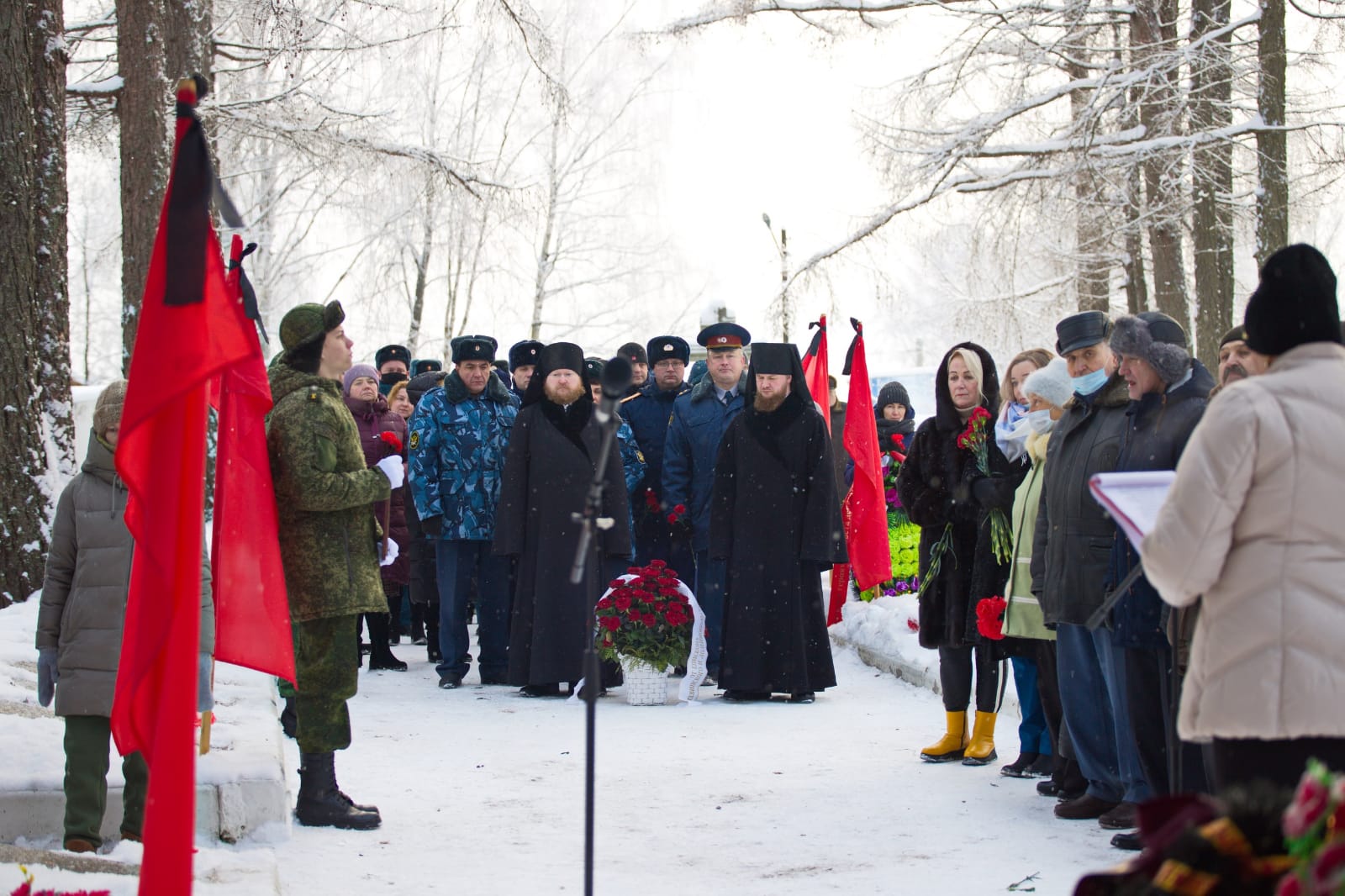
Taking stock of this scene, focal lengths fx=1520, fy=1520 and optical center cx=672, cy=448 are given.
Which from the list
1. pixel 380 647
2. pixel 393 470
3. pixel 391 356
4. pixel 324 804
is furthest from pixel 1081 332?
pixel 391 356

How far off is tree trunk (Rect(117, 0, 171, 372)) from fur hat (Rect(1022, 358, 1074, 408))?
9.16m

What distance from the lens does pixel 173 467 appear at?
4.07m

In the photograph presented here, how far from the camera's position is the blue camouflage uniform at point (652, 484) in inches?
452

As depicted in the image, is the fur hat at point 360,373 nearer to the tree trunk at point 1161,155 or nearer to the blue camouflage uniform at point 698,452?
the blue camouflage uniform at point 698,452

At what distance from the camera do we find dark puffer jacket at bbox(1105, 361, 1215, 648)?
228 inches

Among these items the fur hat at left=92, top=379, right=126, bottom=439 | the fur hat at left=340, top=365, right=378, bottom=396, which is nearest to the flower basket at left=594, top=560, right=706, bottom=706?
the fur hat at left=340, top=365, right=378, bottom=396

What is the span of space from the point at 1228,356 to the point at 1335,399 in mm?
2800

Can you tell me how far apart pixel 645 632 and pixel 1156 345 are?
4691 millimetres

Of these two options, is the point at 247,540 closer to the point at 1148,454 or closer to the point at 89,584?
the point at 89,584

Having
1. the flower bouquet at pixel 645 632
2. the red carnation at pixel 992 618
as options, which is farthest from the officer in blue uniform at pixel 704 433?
the red carnation at pixel 992 618

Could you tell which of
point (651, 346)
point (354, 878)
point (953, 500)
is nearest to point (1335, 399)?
point (354, 878)

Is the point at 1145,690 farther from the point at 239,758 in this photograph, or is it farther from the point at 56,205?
the point at 56,205

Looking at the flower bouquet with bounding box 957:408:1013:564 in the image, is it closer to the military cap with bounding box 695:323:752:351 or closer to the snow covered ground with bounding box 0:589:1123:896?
the snow covered ground with bounding box 0:589:1123:896

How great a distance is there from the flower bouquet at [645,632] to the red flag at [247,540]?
4071 mm
